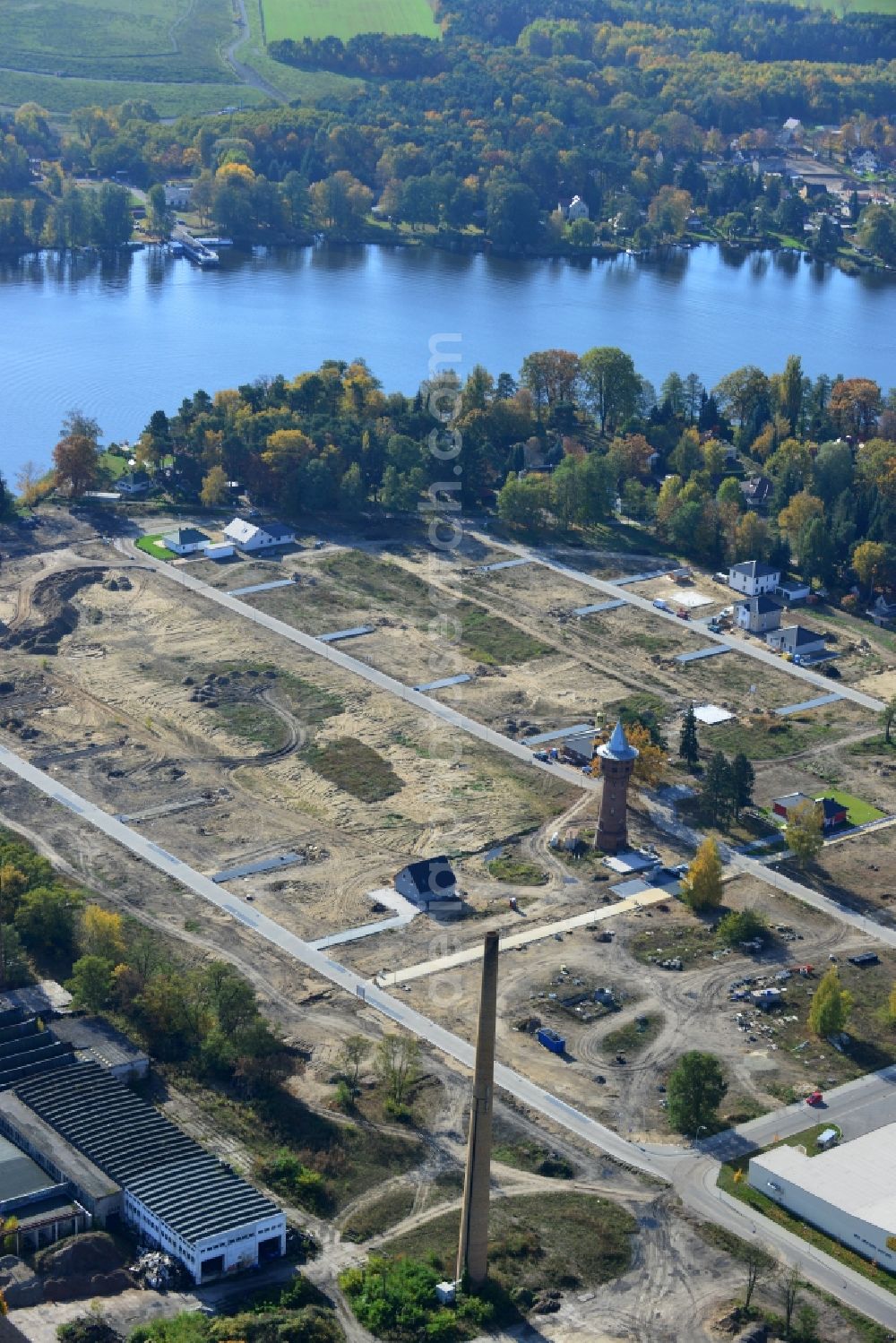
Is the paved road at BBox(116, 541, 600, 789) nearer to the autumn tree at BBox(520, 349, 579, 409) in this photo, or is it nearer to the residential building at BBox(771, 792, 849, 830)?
the residential building at BBox(771, 792, 849, 830)

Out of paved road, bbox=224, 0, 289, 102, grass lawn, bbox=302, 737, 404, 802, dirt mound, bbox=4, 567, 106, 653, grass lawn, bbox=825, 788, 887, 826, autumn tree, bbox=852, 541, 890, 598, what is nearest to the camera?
grass lawn, bbox=825, 788, 887, 826

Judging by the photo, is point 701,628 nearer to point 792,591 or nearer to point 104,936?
point 792,591

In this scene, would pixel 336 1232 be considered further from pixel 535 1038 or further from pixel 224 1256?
pixel 535 1038

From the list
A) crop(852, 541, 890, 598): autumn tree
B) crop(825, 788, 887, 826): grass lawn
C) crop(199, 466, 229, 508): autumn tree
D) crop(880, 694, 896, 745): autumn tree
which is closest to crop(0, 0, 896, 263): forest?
crop(199, 466, 229, 508): autumn tree

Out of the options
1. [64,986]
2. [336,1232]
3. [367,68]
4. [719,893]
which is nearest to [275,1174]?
[336,1232]

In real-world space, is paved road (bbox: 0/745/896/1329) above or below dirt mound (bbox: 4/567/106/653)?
below

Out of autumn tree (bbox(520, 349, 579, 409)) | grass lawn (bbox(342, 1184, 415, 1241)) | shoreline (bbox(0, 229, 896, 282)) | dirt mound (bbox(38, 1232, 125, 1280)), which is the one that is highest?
autumn tree (bbox(520, 349, 579, 409))
